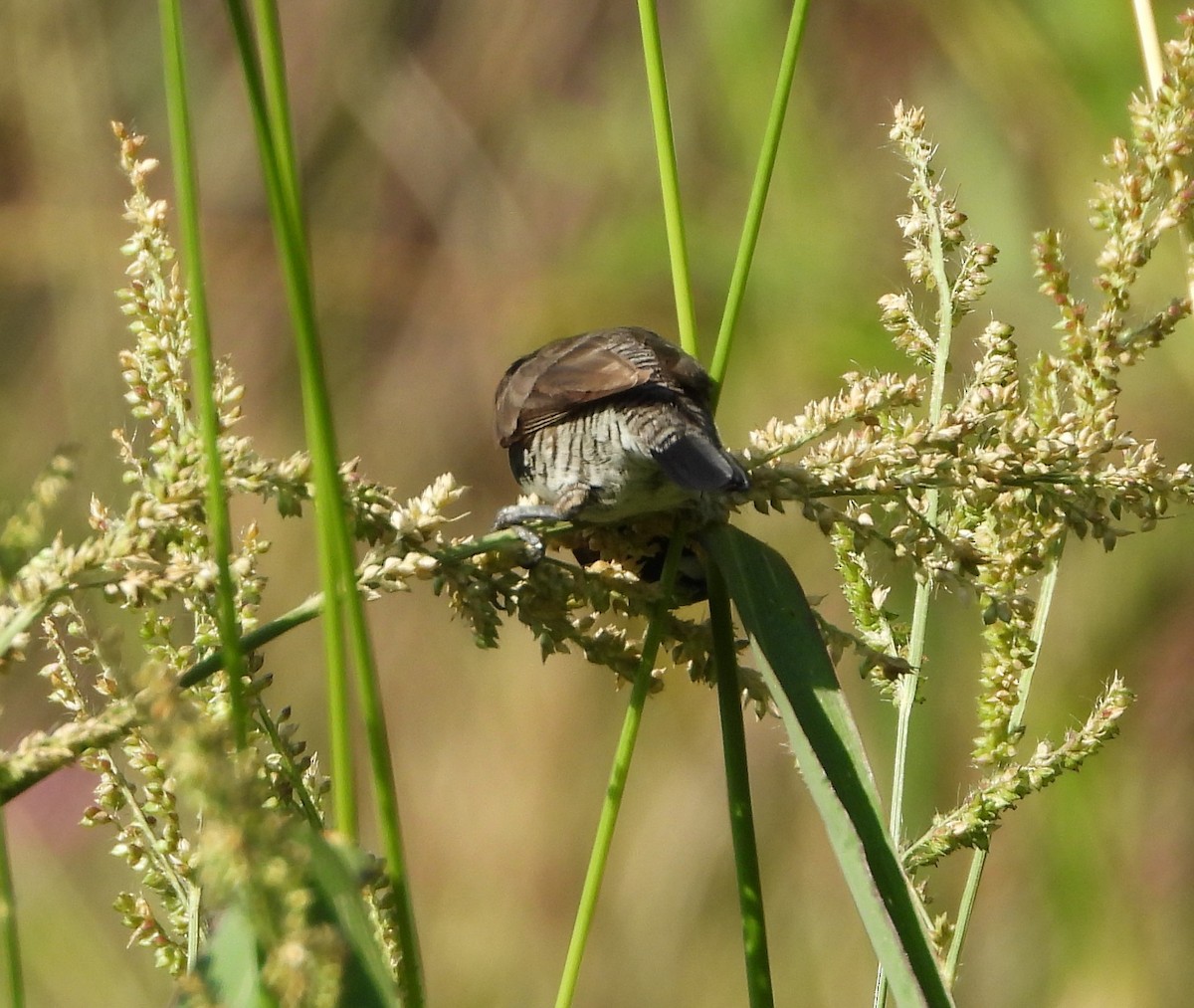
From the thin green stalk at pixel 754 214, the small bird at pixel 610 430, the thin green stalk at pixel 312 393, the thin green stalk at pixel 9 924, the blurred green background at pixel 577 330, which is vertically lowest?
the thin green stalk at pixel 9 924

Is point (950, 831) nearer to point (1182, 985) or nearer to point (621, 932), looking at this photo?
point (1182, 985)

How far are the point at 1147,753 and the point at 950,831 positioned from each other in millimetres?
3092

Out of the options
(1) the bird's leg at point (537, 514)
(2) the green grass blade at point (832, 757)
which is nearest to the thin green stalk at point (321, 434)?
(2) the green grass blade at point (832, 757)

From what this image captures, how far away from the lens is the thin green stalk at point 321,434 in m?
0.75

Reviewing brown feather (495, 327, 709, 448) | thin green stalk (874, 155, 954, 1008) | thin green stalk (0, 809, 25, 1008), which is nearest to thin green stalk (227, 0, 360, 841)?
thin green stalk (0, 809, 25, 1008)

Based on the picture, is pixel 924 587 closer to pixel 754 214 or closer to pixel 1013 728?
pixel 1013 728

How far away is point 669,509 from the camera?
1.70 meters

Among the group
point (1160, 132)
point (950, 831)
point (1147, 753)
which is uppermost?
point (1147, 753)

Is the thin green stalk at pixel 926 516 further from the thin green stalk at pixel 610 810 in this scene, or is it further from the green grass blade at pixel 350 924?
the green grass blade at pixel 350 924

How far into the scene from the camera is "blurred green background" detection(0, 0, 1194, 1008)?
399 centimetres

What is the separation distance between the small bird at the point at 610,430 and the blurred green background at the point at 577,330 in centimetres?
152

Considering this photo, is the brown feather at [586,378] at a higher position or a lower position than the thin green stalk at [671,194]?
higher

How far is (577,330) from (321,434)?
4177 mm

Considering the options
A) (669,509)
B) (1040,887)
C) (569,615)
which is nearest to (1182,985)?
(1040,887)
